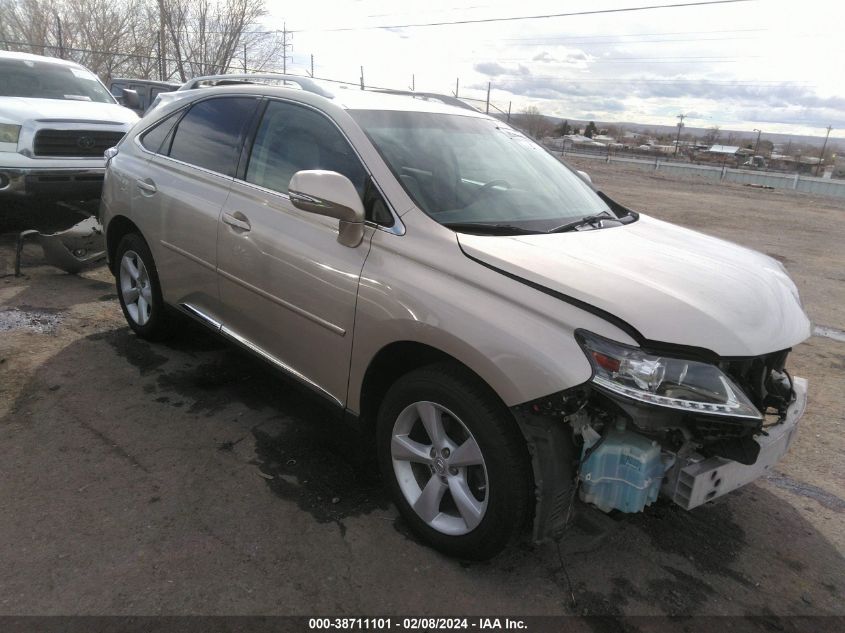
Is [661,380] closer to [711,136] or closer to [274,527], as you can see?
[274,527]

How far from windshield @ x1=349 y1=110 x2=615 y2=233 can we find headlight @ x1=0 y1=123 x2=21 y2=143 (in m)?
5.59

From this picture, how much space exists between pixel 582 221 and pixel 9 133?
→ 261 inches

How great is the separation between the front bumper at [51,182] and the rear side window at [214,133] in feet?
11.3

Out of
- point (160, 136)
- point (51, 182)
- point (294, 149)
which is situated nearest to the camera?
point (294, 149)

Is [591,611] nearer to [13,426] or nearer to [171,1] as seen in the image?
[13,426]

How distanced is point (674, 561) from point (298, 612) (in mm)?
1594

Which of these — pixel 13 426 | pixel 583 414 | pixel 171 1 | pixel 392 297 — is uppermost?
pixel 171 1

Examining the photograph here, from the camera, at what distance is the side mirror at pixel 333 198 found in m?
2.58

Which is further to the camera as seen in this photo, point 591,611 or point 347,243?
point 347,243

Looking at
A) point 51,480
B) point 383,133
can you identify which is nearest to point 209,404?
point 51,480

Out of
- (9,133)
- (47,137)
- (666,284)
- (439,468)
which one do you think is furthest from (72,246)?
(666,284)

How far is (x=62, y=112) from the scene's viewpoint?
23.3 feet

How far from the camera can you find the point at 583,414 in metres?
2.16

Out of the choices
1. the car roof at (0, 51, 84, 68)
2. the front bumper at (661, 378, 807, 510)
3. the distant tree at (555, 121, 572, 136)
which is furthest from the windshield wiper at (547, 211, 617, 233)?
the distant tree at (555, 121, 572, 136)
